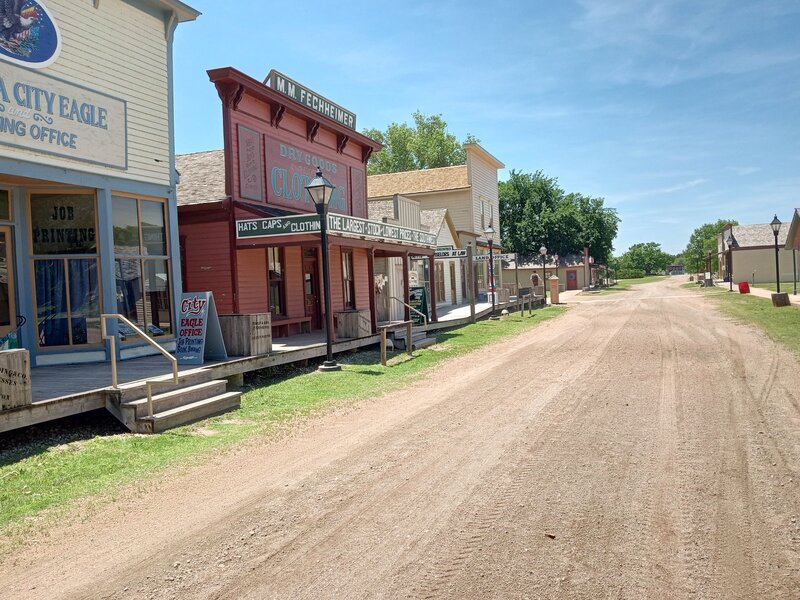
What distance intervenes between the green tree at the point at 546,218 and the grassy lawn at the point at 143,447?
165ft

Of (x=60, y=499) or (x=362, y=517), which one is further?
(x=60, y=499)

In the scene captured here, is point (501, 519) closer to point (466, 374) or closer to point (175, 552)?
point (175, 552)

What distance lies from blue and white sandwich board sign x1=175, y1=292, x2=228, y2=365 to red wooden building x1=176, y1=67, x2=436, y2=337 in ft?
10.6

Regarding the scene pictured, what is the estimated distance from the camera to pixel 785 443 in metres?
6.64

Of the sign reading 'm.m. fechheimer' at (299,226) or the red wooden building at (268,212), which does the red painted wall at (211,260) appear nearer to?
the red wooden building at (268,212)

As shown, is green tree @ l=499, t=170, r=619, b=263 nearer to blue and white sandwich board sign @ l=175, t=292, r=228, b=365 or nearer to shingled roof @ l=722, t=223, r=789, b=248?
shingled roof @ l=722, t=223, r=789, b=248

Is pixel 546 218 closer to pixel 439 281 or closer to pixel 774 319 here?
pixel 439 281

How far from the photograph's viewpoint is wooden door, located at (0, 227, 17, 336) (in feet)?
35.4

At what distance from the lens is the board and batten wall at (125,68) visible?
10796mm

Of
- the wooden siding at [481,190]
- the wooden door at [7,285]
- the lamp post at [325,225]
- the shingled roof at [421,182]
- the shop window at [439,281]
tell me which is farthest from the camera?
the shingled roof at [421,182]

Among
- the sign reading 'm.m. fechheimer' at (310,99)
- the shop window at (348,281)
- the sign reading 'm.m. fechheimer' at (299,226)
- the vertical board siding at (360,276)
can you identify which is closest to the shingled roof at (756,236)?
the vertical board siding at (360,276)

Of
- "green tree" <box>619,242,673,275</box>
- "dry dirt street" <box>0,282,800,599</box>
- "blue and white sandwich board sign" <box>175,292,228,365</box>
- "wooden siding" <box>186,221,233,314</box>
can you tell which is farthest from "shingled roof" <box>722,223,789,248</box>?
"green tree" <box>619,242,673,275</box>

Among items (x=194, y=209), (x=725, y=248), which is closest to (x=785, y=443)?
(x=194, y=209)

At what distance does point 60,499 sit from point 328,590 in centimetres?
316
